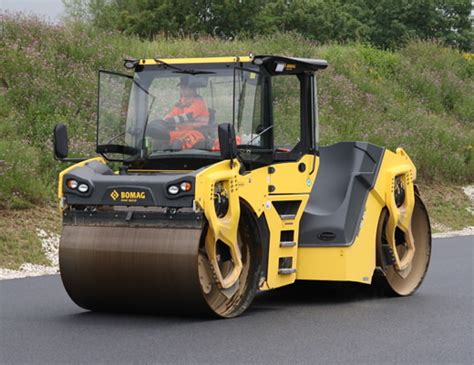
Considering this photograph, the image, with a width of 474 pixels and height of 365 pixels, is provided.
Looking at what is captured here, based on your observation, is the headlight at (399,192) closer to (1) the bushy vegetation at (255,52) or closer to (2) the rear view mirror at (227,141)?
(2) the rear view mirror at (227,141)

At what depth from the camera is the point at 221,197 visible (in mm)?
8594

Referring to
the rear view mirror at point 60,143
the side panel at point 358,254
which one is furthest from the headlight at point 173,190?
the side panel at point 358,254

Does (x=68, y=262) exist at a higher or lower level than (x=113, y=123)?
lower

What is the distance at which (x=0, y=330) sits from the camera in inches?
326

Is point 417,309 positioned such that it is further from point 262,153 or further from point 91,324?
point 91,324

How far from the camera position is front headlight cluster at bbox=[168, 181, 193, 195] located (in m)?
8.23

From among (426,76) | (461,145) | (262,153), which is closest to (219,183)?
(262,153)

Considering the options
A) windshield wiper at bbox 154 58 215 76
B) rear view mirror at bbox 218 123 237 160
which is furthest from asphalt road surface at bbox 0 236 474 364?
windshield wiper at bbox 154 58 215 76

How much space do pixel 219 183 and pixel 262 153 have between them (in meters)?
0.89

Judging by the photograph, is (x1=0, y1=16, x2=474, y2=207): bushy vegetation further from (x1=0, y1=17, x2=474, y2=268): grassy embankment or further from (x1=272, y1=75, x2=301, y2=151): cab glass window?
(x1=272, y1=75, x2=301, y2=151): cab glass window

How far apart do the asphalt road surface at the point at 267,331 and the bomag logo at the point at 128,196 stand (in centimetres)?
100

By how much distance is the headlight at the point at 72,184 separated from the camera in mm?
8641

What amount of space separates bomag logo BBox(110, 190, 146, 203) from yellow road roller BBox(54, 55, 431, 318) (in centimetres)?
1

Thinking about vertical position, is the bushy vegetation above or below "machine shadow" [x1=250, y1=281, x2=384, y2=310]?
above
